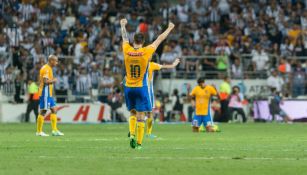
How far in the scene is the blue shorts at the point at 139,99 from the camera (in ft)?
69.8

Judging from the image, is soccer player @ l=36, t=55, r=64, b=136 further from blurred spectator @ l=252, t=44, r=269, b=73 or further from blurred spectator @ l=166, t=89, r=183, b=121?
blurred spectator @ l=252, t=44, r=269, b=73

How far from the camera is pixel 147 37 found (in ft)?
157

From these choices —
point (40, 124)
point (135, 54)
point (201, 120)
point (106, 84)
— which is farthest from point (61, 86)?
point (135, 54)

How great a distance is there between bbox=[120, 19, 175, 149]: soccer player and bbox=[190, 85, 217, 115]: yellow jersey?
14.0m

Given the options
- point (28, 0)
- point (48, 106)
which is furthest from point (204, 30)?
point (48, 106)

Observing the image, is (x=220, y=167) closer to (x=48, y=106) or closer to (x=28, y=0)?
(x=48, y=106)

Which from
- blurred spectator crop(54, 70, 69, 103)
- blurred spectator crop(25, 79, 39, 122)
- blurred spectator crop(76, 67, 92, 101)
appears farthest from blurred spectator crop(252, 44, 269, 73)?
blurred spectator crop(25, 79, 39, 122)

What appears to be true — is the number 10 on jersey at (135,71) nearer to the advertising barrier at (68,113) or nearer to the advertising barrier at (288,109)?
the advertising barrier at (68,113)

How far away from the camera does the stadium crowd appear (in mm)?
46156

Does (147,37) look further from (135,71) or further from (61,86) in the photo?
(135,71)

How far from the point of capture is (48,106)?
29.8 m

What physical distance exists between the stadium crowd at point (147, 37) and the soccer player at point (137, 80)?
24.5 metres

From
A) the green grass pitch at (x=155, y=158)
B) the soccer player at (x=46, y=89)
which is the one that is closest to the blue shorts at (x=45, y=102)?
the soccer player at (x=46, y=89)

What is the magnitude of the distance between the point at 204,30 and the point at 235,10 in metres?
2.04
